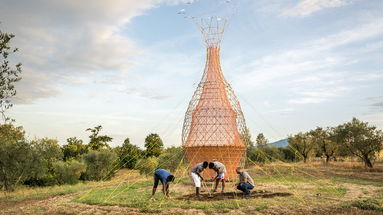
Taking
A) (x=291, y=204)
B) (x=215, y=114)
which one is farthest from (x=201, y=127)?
(x=291, y=204)

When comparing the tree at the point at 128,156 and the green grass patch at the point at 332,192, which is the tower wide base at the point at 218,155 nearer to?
the green grass patch at the point at 332,192

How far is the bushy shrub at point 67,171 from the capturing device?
26938mm

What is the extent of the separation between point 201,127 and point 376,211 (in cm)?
827

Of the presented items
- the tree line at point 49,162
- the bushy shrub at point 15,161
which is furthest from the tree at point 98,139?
the bushy shrub at point 15,161

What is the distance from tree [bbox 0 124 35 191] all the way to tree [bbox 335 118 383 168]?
26723mm

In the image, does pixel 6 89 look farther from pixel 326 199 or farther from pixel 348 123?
pixel 348 123

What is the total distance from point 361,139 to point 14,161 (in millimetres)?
27989

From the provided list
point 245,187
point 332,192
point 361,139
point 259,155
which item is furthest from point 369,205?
point 361,139

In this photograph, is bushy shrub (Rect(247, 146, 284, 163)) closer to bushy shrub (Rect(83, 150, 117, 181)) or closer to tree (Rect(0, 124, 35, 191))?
bushy shrub (Rect(83, 150, 117, 181))

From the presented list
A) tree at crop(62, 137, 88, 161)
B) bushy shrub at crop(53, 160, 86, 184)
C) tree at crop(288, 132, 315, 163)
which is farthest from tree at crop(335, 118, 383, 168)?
tree at crop(62, 137, 88, 161)

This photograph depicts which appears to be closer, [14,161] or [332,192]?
[332,192]

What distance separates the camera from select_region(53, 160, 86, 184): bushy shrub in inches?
1061

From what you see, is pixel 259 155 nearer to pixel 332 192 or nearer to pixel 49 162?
pixel 332 192

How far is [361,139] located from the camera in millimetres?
29594
